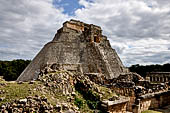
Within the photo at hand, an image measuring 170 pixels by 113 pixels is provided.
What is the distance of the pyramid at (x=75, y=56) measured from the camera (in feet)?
64.3

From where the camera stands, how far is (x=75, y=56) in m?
22.0

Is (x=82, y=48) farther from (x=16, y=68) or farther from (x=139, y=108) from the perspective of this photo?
(x=16, y=68)

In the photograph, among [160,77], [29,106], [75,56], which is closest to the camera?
[29,106]

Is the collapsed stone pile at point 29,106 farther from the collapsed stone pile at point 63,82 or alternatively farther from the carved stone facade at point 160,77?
the carved stone facade at point 160,77

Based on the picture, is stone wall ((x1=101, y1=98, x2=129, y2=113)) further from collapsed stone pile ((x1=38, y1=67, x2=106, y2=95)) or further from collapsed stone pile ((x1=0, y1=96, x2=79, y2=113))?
collapsed stone pile ((x1=0, y1=96, x2=79, y2=113))

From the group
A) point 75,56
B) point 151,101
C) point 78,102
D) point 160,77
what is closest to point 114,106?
point 78,102

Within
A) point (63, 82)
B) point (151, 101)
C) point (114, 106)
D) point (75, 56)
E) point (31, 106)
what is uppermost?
point (75, 56)

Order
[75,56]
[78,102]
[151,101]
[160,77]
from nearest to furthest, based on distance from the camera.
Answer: [78,102] < [151,101] < [75,56] < [160,77]

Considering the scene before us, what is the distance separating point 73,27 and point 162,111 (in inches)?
880

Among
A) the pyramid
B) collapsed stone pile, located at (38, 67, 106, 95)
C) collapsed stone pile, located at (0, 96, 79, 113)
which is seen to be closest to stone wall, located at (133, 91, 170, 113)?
collapsed stone pile, located at (38, 67, 106, 95)

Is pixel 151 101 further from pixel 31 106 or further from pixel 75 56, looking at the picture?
pixel 75 56

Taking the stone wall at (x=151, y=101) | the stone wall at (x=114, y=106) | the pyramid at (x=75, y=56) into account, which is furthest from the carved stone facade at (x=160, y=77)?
the stone wall at (x=114, y=106)

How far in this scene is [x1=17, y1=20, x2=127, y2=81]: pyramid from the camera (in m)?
19.6

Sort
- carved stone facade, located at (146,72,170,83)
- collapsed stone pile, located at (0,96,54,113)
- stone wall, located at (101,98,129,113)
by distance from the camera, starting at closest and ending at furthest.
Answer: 1. collapsed stone pile, located at (0,96,54,113)
2. stone wall, located at (101,98,129,113)
3. carved stone facade, located at (146,72,170,83)
